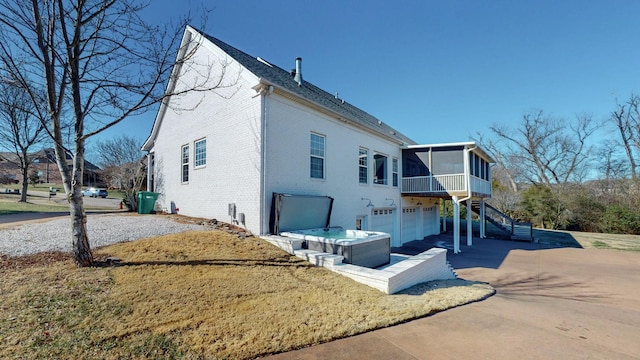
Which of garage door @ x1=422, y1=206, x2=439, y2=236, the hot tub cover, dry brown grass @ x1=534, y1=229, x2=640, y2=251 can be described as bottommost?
dry brown grass @ x1=534, y1=229, x2=640, y2=251

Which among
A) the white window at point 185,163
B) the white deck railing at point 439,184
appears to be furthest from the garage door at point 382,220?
the white window at point 185,163

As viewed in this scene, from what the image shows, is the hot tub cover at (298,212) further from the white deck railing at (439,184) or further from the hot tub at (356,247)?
the white deck railing at (439,184)

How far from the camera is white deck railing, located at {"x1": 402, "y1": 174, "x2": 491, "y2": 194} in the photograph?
588 inches

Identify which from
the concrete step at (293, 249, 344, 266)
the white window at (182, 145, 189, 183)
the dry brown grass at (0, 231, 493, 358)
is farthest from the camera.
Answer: the white window at (182, 145, 189, 183)

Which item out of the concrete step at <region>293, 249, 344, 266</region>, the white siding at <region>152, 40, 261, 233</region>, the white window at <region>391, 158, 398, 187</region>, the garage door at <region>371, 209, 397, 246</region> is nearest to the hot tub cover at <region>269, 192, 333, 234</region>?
the white siding at <region>152, 40, 261, 233</region>

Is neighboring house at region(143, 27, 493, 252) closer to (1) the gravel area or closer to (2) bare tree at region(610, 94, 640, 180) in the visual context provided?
(1) the gravel area

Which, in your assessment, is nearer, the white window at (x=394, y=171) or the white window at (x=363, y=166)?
the white window at (x=363, y=166)

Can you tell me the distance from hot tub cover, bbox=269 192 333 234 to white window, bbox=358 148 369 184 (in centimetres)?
341

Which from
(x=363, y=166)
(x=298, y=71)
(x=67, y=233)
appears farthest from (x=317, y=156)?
(x=67, y=233)

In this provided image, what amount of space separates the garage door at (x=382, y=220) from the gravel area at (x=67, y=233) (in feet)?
28.4

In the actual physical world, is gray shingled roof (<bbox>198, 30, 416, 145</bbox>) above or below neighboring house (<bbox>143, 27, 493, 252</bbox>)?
above

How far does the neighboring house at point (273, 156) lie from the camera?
9430 mm

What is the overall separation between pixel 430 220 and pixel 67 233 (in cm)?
2055

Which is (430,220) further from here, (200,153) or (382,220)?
(200,153)
